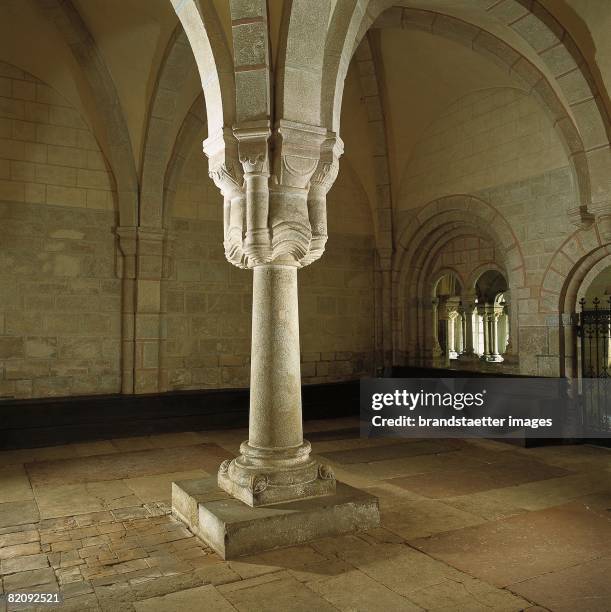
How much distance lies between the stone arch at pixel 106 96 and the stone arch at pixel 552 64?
292cm

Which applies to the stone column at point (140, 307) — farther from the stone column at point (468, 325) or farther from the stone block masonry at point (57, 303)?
the stone column at point (468, 325)

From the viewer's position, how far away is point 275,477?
3.36 meters

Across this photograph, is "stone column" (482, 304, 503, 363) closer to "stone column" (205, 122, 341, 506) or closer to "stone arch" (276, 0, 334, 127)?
"stone column" (205, 122, 341, 506)

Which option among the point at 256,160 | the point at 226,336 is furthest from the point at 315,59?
the point at 226,336

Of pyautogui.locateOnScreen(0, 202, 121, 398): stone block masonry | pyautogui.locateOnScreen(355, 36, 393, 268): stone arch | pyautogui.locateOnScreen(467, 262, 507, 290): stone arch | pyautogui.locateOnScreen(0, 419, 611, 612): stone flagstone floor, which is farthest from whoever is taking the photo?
pyautogui.locateOnScreen(467, 262, 507, 290): stone arch

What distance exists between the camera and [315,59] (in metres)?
3.40

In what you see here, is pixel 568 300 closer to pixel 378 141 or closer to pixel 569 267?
pixel 569 267

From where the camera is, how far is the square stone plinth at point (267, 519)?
307 centimetres

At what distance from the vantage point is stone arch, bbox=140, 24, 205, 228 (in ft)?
20.1

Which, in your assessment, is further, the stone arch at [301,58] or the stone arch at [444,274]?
the stone arch at [444,274]

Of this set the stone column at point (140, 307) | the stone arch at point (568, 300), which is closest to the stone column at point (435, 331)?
the stone arch at point (568, 300)
